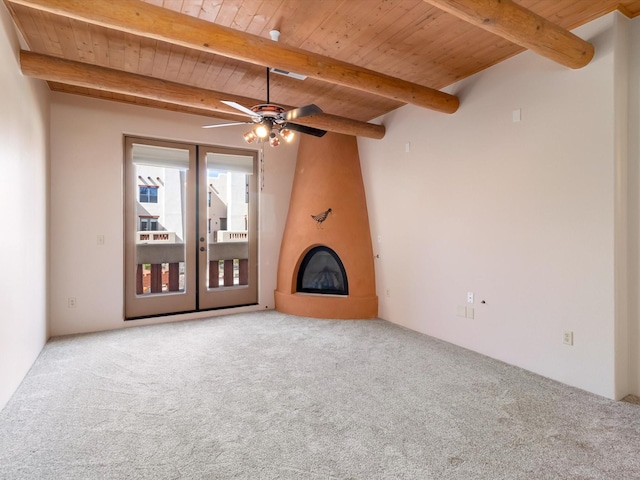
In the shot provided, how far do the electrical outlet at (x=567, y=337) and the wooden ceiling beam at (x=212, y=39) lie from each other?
249 cm

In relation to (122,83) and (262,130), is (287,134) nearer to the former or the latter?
(262,130)

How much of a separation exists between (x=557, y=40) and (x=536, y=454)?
2659mm

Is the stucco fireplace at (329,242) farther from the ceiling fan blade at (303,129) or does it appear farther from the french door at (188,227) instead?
the ceiling fan blade at (303,129)

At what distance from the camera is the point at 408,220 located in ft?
14.4

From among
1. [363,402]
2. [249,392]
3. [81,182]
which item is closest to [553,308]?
[363,402]

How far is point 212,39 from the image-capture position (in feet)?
8.02

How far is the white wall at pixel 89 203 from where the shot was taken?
4176 millimetres

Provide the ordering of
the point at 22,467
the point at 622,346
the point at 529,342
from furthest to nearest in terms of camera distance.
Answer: the point at 529,342
the point at 622,346
the point at 22,467

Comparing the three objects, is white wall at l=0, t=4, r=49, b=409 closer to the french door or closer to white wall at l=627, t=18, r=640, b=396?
the french door

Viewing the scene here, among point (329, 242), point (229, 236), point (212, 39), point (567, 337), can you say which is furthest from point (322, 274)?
point (212, 39)

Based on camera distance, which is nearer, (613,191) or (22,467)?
(22,467)

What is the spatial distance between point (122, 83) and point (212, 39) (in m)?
1.41

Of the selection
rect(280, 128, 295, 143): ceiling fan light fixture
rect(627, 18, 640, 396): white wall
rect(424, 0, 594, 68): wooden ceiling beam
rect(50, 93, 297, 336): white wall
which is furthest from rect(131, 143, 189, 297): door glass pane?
rect(627, 18, 640, 396): white wall

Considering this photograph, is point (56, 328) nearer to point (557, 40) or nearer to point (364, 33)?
point (364, 33)
